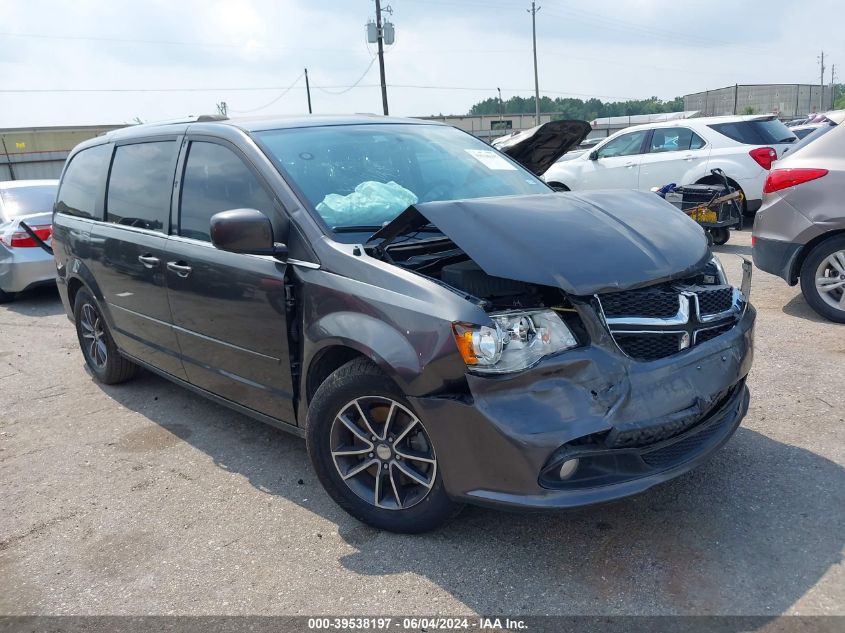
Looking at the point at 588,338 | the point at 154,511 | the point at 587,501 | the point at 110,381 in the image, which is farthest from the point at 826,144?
the point at 110,381

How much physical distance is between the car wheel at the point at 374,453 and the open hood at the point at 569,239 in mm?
662

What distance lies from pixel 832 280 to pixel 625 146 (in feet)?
21.6

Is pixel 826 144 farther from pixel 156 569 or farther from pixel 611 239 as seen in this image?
pixel 156 569

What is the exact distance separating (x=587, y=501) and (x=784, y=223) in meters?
4.25

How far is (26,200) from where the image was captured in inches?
355

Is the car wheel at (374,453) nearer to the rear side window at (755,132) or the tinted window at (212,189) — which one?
the tinted window at (212,189)

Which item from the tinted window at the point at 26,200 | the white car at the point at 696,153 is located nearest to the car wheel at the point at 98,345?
the tinted window at the point at 26,200

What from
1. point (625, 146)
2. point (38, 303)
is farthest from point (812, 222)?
point (38, 303)

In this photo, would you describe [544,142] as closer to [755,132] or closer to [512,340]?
[512,340]

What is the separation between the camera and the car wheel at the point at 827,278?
558 centimetres

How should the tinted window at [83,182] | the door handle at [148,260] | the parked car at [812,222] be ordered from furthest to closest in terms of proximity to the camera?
the parked car at [812,222]
the tinted window at [83,182]
the door handle at [148,260]

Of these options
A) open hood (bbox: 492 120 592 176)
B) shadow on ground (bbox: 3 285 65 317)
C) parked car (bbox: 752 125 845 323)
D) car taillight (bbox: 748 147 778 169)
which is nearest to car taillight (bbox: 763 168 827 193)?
parked car (bbox: 752 125 845 323)

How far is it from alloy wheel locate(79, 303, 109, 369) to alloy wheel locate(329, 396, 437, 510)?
294 cm

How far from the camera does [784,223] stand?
5.77m
